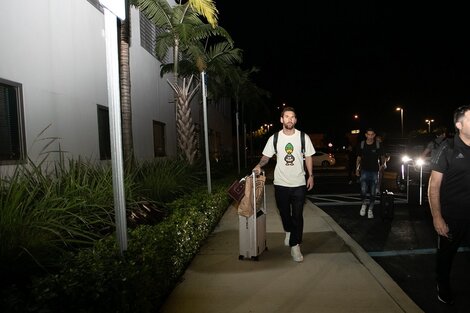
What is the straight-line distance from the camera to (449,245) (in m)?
3.88

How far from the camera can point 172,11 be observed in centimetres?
1125

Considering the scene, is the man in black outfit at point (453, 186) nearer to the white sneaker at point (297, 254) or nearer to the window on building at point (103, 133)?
the white sneaker at point (297, 254)

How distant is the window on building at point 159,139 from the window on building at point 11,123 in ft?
24.6

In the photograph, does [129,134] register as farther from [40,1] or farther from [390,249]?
[390,249]

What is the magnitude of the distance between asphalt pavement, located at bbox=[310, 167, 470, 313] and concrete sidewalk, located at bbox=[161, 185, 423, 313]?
35cm

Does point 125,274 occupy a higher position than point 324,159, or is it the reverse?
point 125,274

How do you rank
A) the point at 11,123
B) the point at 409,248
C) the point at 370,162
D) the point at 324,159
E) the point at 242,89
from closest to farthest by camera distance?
the point at 409,248, the point at 11,123, the point at 370,162, the point at 242,89, the point at 324,159

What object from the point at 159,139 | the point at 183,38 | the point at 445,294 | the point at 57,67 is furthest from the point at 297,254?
the point at 159,139

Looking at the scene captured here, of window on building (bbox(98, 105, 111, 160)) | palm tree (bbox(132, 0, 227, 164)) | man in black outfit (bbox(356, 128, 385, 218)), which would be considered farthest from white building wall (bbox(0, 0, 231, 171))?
man in black outfit (bbox(356, 128, 385, 218))

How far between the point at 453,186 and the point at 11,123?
608cm

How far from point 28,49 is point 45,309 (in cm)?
560

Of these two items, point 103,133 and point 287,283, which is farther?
point 103,133

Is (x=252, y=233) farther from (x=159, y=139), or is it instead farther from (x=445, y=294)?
(x=159, y=139)

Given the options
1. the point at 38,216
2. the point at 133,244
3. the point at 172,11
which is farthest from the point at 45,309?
the point at 172,11
